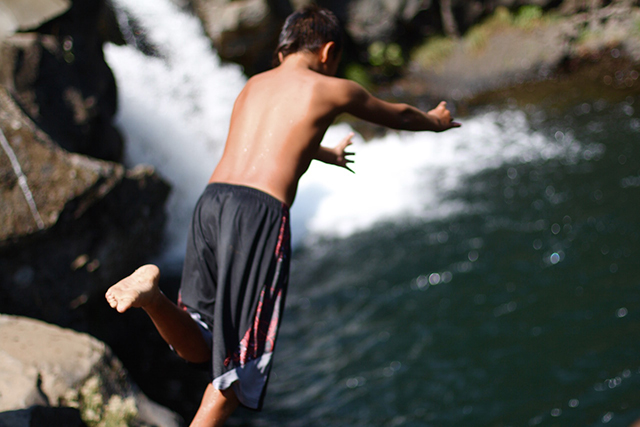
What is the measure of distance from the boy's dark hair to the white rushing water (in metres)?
4.67

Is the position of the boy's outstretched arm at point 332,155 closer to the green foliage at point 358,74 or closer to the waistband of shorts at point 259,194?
the waistband of shorts at point 259,194

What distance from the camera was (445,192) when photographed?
770 cm

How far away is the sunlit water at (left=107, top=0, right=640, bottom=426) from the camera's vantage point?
13.4ft

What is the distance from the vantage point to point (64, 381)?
302 centimetres

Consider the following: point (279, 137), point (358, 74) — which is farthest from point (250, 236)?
point (358, 74)

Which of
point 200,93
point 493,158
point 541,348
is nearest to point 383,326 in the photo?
point 541,348

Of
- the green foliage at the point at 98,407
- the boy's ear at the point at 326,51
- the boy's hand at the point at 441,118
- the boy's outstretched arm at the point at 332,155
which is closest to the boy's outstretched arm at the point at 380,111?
the boy's hand at the point at 441,118

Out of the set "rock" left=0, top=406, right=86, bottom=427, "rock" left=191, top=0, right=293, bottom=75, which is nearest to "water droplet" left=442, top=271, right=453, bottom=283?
"rock" left=0, top=406, right=86, bottom=427

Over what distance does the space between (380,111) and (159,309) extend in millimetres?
1277

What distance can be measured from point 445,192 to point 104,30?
638cm

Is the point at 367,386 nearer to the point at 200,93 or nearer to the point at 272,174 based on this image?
the point at 272,174

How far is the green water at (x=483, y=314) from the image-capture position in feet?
13.0

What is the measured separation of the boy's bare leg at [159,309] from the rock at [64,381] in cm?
98

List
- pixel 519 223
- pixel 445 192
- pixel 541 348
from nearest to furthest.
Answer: pixel 541 348, pixel 519 223, pixel 445 192
